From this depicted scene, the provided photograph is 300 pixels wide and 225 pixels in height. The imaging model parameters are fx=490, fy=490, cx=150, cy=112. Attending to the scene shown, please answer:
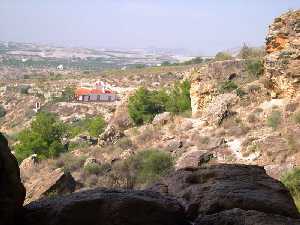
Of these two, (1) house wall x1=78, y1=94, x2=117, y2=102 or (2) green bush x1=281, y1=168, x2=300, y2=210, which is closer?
(2) green bush x1=281, y1=168, x2=300, y2=210

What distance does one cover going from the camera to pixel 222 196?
515cm

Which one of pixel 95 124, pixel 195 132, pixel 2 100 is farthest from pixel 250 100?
pixel 2 100

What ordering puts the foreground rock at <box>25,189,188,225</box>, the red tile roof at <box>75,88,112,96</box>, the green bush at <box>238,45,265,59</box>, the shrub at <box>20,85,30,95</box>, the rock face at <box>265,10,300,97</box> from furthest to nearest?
the shrub at <box>20,85,30,95</box> < the red tile roof at <box>75,88,112,96</box> < the green bush at <box>238,45,265,59</box> < the rock face at <box>265,10,300,97</box> < the foreground rock at <box>25,189,188,225</box>

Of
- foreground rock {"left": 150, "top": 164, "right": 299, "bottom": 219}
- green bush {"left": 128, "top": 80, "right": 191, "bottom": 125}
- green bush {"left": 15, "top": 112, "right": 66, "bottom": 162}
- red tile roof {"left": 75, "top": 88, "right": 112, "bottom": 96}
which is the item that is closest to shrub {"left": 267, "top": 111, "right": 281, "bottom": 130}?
green bush {"left": 128, "top": 80, "right": 191, "bottom": 125}

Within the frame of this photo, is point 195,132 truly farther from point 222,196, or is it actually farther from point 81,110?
point 81,110

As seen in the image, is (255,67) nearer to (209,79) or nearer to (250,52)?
(209,79)

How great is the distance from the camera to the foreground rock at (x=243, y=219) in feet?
14.3

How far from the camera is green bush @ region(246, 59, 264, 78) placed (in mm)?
26031

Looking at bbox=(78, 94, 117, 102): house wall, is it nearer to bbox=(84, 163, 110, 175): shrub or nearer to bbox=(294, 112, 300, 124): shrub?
bbox=(84, 163, 110, 175): shrub

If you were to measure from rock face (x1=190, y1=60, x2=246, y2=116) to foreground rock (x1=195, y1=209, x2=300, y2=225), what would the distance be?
22142 millimetres

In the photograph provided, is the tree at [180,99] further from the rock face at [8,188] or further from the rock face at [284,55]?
the rock face at [8,188]

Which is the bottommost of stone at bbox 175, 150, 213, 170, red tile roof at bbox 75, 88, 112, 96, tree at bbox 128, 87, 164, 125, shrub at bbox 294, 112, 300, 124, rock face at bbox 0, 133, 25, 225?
red tile roof at bbox 75, 88, 112, 96

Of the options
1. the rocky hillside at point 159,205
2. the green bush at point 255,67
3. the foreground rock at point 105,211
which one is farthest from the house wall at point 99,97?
the foreground rock at point 105,211

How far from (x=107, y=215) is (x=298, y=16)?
64.2 ft
